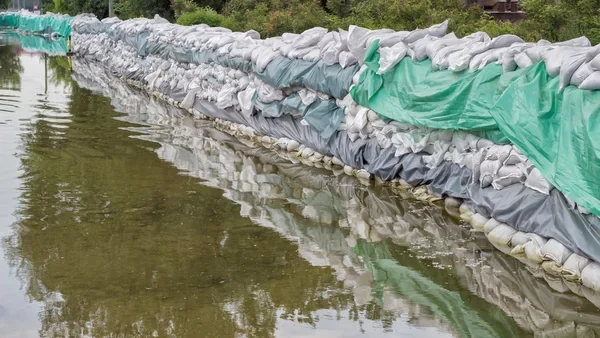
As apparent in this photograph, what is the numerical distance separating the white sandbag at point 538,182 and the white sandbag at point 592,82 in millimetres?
835

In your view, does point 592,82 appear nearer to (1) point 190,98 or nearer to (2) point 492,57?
(2) point 492,57

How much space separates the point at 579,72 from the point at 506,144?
120cm

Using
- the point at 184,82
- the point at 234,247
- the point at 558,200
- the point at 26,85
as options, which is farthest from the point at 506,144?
the point at 26,85

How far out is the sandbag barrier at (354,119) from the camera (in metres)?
6.72

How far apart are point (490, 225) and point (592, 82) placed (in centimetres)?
159

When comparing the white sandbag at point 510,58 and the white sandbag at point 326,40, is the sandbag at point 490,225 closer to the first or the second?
the white sandbag at point 510,58

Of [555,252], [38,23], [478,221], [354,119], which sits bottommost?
[38,23]

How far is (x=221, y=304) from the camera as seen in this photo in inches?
218

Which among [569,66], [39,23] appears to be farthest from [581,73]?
→ [39,23]

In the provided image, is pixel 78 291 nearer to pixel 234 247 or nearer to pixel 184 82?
pixel 234 247

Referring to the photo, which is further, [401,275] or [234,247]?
[234,247]

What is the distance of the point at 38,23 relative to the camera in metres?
45.9

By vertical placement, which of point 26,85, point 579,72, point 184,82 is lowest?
point 26,85

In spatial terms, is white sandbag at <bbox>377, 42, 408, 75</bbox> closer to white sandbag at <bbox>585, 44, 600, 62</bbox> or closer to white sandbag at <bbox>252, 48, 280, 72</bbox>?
white sandbag at <bbox>252, 48, 280, 72</bbox>
